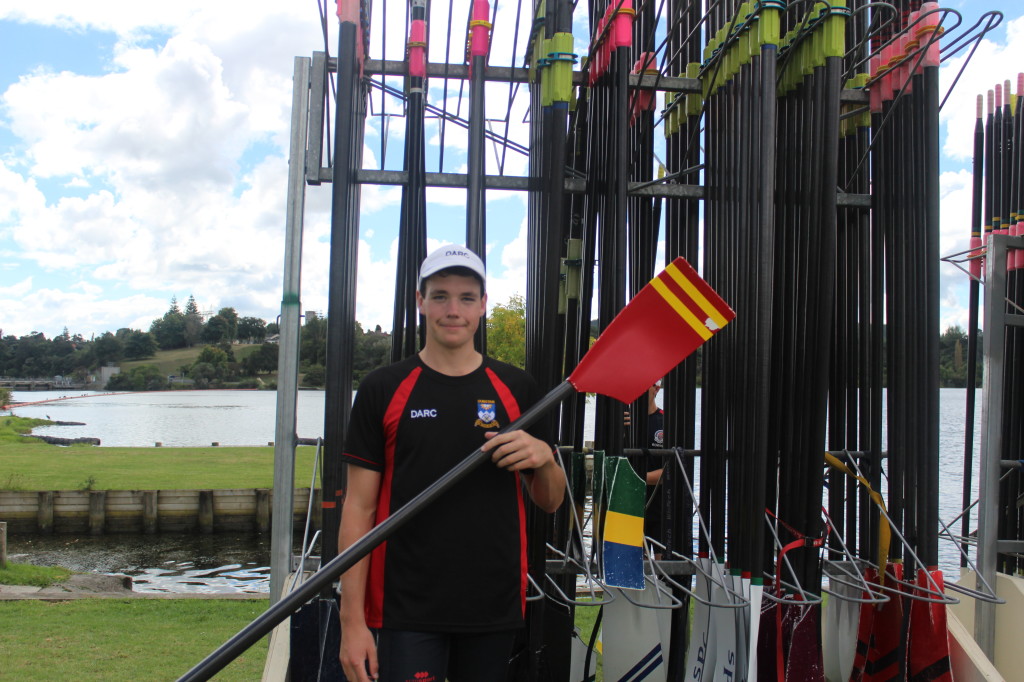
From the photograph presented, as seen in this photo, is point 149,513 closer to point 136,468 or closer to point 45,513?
point 45,513

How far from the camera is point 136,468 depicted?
23672 mm

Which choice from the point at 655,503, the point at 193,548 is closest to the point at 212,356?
the point at 193,548

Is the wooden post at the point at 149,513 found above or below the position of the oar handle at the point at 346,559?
below

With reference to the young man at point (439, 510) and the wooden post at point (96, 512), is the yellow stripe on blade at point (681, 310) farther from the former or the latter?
the wooden post at point (96, 512)

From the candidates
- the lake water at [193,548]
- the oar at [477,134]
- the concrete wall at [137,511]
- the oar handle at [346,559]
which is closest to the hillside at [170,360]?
the lake water at [193,548]

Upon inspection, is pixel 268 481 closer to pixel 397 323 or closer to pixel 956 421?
pixel 397 323

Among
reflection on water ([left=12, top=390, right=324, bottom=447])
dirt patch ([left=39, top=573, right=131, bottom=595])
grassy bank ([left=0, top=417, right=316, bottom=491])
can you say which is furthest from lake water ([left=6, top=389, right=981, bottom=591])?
dirt patch ([left=39, top=573, right=131, bottom=595])

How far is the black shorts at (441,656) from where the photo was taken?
5.76 feet

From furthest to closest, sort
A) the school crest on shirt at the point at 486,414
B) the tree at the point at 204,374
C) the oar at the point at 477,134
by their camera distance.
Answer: the tree at the point at 204,374, the oar at the point at 477,134, the school crest on shirt at the point at 486,414

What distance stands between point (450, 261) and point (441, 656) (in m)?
0.88

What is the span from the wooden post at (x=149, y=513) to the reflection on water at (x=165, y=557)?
261 millimetres

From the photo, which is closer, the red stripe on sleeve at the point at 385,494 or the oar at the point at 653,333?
the red stripe on sleeve at the point at 385,494

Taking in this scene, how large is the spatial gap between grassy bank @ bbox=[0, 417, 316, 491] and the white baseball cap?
49.6 feet

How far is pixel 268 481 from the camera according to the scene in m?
21.4
